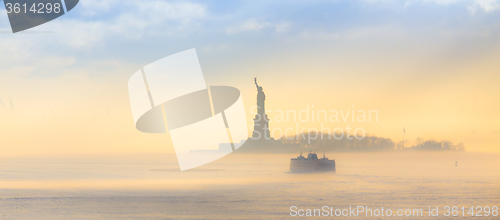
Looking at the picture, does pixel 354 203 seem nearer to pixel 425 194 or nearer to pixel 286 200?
pixel 286 200

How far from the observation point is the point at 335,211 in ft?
109

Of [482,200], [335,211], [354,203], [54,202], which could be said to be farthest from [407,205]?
[54,202]

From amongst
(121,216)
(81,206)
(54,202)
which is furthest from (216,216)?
(54,202)

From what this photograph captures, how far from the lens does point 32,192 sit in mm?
45812

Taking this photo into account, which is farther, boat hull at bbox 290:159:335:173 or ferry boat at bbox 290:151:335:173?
ferry boat at bbox 290:151:335:173

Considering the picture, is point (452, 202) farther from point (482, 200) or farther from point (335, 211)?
point (335, 211)

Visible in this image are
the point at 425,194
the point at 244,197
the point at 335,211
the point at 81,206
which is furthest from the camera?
the point at 425,194

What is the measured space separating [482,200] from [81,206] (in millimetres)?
38987

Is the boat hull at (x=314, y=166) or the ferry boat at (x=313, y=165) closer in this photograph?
the boat hull at (x=314, y=166)

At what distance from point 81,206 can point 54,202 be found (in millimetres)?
4040

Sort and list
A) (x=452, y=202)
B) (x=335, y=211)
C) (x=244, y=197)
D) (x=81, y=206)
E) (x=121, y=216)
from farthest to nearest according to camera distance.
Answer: (x=244, y=197) → (x=452, y=202) → (x=81, y=206) → (x=335, y=211) → (x=121, y=216)

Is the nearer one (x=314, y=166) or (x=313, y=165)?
(x=314, y=166)

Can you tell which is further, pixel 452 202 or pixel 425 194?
pixel 425 194

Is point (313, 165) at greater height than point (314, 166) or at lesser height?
greater
